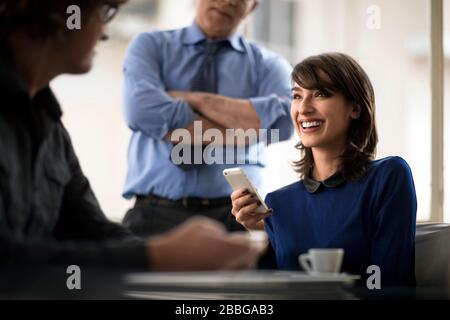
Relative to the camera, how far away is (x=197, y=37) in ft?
7.06

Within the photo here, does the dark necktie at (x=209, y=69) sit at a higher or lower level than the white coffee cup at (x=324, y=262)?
higher

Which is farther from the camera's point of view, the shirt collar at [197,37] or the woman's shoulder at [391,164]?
the shirt collar at [197,37]

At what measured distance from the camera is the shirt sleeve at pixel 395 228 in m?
1.50

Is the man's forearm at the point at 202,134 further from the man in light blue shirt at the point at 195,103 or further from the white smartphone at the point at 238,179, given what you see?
the white smartphone at the point at 238,179

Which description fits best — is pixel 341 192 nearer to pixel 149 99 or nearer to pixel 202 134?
pixel 202 134

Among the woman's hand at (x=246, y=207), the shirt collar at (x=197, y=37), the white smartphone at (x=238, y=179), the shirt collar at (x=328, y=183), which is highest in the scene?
the shirt collar at (x=197, y=37)

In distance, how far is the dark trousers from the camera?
1.88 metres

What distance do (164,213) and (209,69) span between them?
0.48 m

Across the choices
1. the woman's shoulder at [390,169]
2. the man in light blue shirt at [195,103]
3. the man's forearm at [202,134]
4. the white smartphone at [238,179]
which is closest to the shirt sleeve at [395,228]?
the woman's shoulder at [390,169]

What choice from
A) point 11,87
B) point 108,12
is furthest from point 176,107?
point 11,87

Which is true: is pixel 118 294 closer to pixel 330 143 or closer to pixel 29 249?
pixel 29 249

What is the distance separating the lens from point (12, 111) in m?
1.07

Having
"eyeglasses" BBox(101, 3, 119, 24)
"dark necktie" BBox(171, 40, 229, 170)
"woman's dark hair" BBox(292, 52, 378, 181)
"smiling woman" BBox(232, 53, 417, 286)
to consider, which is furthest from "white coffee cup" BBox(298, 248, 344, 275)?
"dark necktie" BBox(171, 40, 229, 170)

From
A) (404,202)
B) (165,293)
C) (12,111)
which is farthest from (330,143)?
(12,111)
